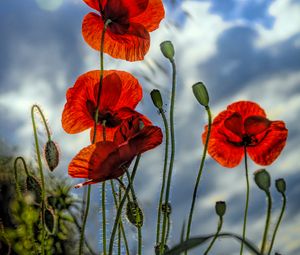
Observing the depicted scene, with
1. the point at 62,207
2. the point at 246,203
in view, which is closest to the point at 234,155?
the point at 246,203

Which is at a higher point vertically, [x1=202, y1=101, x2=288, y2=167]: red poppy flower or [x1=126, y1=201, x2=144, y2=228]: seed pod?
[x1=202, y1=101, x2=288, y2=167]: red poppy flower

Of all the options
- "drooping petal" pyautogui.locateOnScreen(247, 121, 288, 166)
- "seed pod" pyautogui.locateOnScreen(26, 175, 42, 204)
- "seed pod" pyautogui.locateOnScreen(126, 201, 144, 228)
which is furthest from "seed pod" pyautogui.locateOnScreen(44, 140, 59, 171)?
"drooping petal" pyautogui.locateOnScreen(247, 121, 288, 166)

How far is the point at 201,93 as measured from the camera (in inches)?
44.5

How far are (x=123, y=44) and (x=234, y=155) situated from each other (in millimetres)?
429

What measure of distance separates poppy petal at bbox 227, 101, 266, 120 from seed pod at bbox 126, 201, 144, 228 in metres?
0.48

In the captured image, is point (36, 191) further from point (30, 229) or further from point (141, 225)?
point (30, 229)

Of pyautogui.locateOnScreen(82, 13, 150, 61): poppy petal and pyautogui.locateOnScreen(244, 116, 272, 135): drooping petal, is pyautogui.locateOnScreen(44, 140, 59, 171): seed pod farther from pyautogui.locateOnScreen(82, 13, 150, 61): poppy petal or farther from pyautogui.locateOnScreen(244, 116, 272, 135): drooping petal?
pyautogui.locateOnScreen(244, 116, 272, 135): drooping petal

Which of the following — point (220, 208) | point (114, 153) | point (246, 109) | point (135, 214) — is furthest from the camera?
point (246, 109)

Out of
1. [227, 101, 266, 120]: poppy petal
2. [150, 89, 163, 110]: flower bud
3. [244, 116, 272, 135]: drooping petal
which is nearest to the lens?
[150, 89, 163, 110]: flower bud

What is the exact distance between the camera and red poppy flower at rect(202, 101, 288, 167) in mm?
1483

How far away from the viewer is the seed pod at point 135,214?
105cm

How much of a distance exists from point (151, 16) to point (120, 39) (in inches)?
3.2

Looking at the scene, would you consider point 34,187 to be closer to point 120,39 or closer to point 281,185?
point 120,39

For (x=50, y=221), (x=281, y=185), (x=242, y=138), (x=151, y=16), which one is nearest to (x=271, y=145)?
(x=242, y=138)
